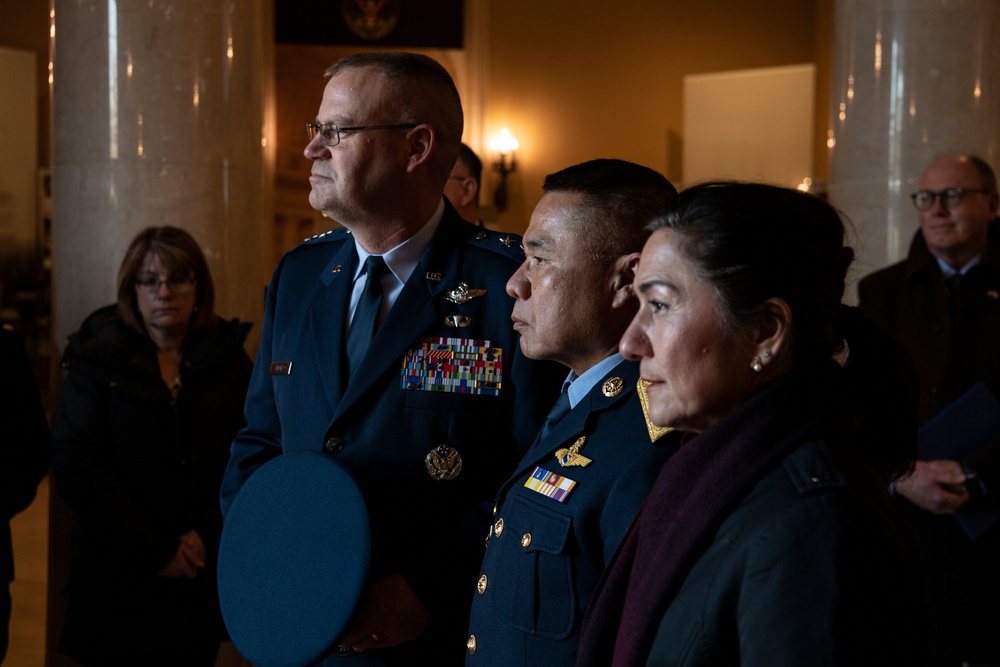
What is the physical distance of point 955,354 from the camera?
11.1 feet

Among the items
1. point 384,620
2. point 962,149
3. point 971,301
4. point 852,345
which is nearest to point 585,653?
point 852,345

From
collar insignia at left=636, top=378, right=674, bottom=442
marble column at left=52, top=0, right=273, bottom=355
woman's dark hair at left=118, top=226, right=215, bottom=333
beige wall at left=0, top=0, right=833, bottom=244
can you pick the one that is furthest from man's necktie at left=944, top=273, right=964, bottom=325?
beige wall at left=0, top=0, right=833, bottom=244

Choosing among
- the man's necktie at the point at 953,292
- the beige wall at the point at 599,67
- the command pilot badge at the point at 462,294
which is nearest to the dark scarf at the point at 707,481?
the command pilot badge at the point at 462,294

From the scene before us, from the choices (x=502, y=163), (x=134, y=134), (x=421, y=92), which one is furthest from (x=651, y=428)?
(x=502, y=163)

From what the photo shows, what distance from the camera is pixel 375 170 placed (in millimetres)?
2037

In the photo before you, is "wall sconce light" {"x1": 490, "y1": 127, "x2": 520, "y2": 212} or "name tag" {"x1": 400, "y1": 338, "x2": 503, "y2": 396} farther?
→ "wall sconce light" {"x1": 490, "y1": 127, "x2": 520, "y2": 212}

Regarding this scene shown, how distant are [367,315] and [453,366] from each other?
0.20m

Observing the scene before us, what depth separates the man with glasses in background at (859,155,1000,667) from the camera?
3314 millimetres

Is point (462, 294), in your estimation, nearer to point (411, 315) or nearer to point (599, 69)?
point (411, 315)

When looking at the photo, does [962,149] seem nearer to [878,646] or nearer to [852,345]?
[852,345]

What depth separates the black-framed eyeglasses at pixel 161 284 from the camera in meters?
3.23

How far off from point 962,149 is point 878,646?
347 centimetres

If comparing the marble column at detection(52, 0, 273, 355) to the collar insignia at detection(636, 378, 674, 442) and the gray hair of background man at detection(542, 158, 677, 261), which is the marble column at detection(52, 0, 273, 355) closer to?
the gray hair of background man at detection(542, 158, 677, 261)

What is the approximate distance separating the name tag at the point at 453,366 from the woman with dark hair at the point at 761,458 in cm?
73
